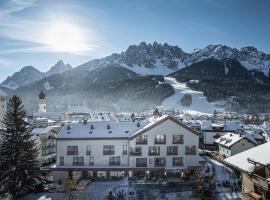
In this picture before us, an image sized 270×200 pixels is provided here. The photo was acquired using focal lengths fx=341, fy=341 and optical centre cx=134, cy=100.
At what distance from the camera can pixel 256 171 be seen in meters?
16.6

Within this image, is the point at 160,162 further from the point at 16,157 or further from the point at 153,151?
the point at 16,157

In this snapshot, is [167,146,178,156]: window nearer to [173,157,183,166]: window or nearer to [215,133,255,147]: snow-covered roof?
[173,157,183,166]: window

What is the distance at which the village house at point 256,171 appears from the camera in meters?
16.1

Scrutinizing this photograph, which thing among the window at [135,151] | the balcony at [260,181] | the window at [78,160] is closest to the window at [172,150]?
the window at [135,151]

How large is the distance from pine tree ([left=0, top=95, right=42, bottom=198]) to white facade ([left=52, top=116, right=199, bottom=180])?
9.72 metres

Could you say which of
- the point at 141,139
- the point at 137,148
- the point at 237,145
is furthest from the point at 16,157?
the point at 237,145

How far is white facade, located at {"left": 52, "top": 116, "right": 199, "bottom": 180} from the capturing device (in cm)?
5691

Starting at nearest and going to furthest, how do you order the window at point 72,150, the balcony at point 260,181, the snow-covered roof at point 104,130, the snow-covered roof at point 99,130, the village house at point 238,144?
the balcony at point 260,181, the snow-covered roof at point 104,130, the window at point 72,150, the snow-covered roof at point 99,130, the village house at point 238,144

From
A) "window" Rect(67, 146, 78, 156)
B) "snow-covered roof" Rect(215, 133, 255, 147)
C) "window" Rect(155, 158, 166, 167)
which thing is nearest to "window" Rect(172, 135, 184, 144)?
"window" Rect(155, 158, 166, 167)

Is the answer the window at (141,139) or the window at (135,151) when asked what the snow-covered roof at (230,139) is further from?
the window at (135,151)

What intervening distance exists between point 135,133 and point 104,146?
564 centimetres

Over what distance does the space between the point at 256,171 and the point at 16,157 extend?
36.9 metres

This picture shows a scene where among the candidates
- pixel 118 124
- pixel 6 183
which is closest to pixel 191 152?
pixel 118 124

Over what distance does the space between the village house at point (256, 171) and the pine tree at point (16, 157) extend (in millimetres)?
34060
